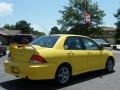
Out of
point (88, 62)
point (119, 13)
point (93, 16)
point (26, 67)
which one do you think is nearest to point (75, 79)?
point (88, 62)

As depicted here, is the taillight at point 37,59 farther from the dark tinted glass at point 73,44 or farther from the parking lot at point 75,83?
the dark tinted glass at point 73,44

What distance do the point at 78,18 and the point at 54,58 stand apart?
49.6 metres

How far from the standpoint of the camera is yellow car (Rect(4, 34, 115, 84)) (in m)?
8.70

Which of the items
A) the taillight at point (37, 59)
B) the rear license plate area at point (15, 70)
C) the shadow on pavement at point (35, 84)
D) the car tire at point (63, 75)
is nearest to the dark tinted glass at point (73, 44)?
the car tire at point (63, 75)

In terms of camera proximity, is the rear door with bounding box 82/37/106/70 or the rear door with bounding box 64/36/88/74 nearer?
the rear door with bounding box 64/36/88/74

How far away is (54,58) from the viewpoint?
354 inches

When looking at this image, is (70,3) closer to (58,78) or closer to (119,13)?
(119,13)

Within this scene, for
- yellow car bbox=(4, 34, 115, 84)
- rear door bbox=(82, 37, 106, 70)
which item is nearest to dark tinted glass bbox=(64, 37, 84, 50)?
yellow car bbox=(4, 34, 115, 84)

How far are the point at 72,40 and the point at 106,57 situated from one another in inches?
83.2

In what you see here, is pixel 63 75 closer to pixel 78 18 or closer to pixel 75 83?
pixel 75 83

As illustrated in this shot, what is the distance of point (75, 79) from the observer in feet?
34.1

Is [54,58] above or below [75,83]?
above

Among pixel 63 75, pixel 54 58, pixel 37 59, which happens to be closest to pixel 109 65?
pixel 63 75

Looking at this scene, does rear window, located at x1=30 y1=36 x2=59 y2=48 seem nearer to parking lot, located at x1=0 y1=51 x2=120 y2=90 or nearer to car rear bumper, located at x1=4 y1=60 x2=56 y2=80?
car rear bumper, located at x1=4 y1=60 x2=56 y2=80
